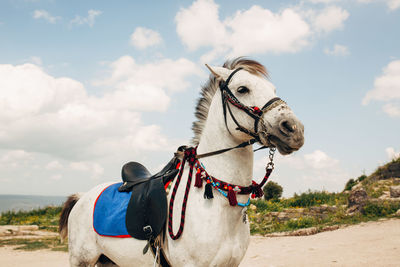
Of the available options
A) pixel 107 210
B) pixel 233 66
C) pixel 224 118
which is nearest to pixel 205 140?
pixel 224 118

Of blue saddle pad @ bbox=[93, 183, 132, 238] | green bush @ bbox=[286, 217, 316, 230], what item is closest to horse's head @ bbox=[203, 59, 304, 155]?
blue saddle pad @ bbox=[93, 183, 132, 238]

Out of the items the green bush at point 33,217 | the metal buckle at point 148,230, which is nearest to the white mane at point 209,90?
the metal buckle at point 148,230

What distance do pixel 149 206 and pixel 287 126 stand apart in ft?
4.79

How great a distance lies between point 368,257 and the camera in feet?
19.5

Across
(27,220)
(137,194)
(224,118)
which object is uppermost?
(224,118)

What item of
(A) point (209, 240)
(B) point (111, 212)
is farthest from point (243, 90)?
(B) point (111, 212)

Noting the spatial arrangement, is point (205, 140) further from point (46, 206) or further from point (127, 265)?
point (46, 206)

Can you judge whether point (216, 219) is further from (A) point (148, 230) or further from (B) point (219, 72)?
(B) point (219, 72)

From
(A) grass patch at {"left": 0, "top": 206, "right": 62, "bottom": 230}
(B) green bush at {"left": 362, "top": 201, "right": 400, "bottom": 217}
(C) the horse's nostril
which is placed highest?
(C) the horse's nostril

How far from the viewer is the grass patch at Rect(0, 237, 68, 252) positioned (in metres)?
10.2

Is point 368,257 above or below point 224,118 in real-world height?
below

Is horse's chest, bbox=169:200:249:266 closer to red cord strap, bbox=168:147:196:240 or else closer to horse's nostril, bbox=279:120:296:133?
red cord strap, bbox=168:147:196:240

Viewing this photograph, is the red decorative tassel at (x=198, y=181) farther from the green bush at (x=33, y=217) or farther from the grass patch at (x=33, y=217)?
the green bush at (x=33, y=217)

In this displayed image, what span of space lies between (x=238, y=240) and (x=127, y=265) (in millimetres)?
1191
